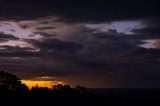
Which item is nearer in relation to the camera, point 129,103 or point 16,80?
point 16,80

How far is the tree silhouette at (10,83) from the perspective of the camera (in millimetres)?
73312

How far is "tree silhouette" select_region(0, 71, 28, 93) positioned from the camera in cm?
7331

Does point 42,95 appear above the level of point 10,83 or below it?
below

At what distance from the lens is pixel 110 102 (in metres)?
83.9

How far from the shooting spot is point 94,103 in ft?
257

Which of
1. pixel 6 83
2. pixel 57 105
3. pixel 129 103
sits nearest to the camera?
pixel 57 105

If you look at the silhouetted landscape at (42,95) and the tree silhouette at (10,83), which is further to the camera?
the tree silhouette at (10,83)

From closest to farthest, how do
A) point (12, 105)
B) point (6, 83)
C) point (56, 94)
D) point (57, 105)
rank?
point (12, 105) → point (57, 105) → point (6, 83) → point (56, 94)

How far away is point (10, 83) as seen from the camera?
74.5 meters

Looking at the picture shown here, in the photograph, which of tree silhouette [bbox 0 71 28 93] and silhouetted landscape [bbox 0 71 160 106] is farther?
tree silhouette [bbox 0 71 28 93]

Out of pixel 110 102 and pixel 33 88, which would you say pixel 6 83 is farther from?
pixel 110 102

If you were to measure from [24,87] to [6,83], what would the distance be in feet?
14.0

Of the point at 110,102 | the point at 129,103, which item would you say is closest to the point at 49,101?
the point at 110,102

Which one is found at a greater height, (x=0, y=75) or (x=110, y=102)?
(x=0, y=75)
